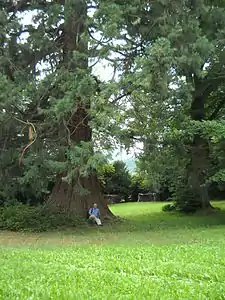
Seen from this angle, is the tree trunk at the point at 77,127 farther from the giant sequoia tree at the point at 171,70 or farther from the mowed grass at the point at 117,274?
the mowed grass at the point at 117,274

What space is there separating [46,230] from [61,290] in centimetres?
1081

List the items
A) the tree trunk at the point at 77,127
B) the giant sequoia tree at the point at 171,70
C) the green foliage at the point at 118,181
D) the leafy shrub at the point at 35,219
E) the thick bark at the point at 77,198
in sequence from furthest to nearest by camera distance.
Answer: the green foliage at the point at 118,181, the thick bark at the point at 77,198, the leafy shrub at the point at 35,219, the tree trunk at the point at 77,127, the giant sequoia tree at the point at 171,70

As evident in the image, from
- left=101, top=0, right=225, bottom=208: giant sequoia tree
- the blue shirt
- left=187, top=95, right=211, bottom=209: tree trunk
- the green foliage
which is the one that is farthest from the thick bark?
the green foliage

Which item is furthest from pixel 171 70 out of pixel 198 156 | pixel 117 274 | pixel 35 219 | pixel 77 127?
pixel 117 274

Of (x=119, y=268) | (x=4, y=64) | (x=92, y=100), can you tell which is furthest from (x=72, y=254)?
(x=4, y=64)

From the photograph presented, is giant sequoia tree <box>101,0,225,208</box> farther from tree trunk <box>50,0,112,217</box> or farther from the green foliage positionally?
the green foliage

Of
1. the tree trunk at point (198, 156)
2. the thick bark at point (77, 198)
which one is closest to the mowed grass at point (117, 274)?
the thick bark at point (77, 198)

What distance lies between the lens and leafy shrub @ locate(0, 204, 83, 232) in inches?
627

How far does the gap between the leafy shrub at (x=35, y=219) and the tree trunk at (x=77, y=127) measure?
2.06 feet

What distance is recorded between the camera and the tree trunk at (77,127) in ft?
44.4

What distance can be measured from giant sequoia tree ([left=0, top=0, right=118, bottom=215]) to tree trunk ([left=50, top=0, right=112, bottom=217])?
0.03 meters

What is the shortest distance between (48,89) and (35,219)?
5310mm

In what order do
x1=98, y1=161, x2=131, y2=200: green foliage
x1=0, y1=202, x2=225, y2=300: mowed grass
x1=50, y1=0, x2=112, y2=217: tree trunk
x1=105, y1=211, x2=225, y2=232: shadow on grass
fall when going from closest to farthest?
x1=0, y1=202, x2=225, y2=300: mowed grass → x1=50, y1=0, x2=112, y2=217: tree trunk → x1=105, y1=211, x2=225, y2=232: shadow on grass → x1=98, y1=161, x2=131, y2=200: green foliage

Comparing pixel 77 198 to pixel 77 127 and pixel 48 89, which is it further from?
pixel 48 89
